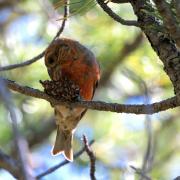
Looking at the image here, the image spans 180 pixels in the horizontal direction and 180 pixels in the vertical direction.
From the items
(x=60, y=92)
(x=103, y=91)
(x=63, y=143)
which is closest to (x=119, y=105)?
(x=60, y=92)

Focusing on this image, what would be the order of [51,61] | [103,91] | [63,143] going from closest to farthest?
[51,61] → [63,143] → [103,91]

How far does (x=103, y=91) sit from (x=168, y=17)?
3.39 m

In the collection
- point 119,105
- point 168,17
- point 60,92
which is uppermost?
point 168,17

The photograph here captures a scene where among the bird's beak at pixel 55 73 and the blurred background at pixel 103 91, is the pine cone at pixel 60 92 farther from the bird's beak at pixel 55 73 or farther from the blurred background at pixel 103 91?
the blurred background at pixel 103 91

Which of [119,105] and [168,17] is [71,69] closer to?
[119,105]

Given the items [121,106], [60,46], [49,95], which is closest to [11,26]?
[60,46]

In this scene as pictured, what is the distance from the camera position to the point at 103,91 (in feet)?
15.8

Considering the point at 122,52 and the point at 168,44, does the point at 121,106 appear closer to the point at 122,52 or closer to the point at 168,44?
the point at 168,44

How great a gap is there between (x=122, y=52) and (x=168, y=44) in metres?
2.60

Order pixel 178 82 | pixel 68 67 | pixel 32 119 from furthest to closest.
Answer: pixel 32 119 → pixel 68 67 → pixel 178 82

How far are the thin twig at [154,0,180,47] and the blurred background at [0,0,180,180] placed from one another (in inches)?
101

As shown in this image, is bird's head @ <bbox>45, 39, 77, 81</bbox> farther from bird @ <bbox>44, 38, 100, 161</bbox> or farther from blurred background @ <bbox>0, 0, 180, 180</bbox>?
blurred background @ <bbox>0, 0, 180, 180</bbox>

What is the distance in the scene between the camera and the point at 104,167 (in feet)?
14.5

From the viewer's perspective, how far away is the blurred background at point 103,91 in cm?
427
